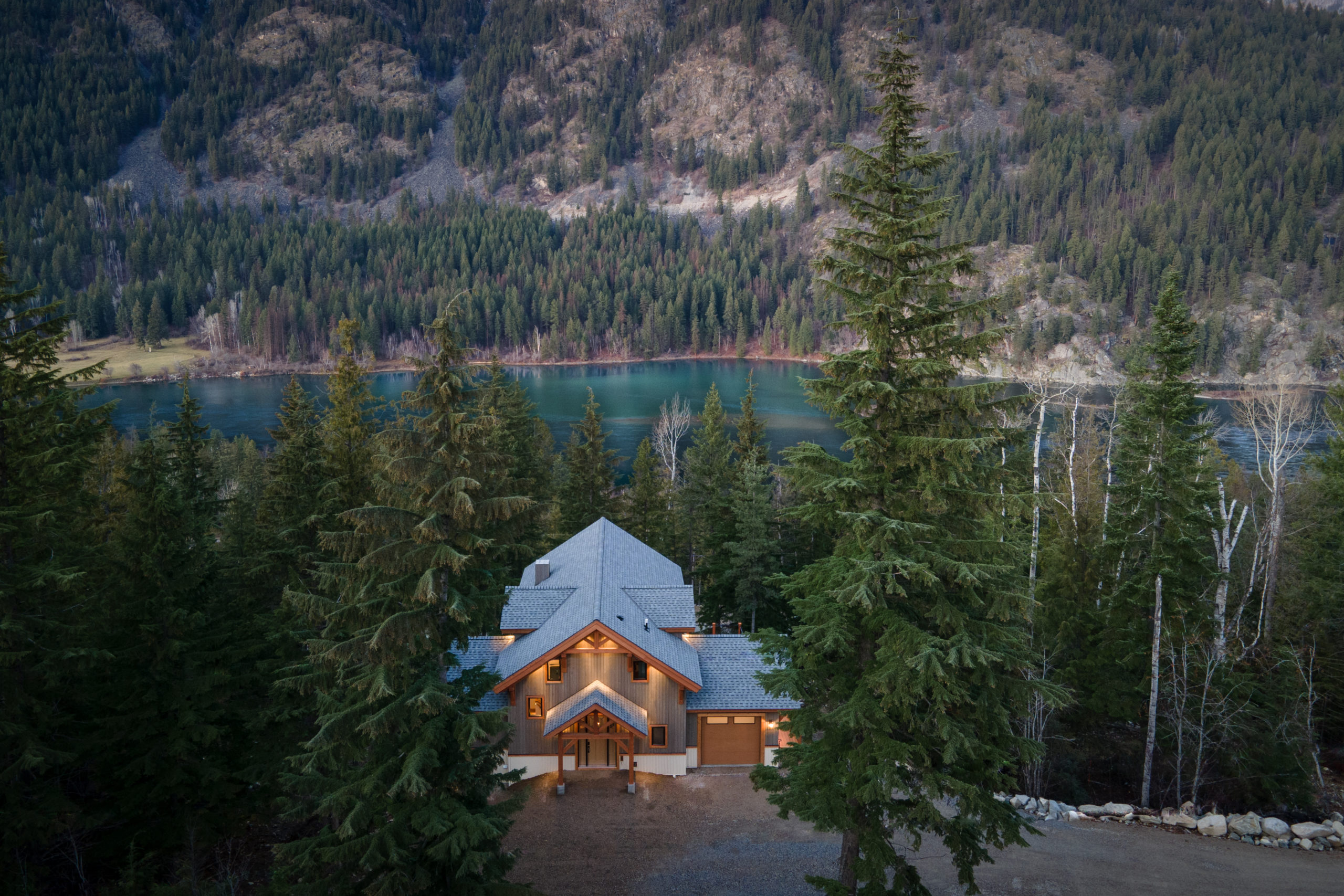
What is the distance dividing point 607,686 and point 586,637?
5.11ft

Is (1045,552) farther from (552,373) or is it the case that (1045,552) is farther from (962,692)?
(552,373)

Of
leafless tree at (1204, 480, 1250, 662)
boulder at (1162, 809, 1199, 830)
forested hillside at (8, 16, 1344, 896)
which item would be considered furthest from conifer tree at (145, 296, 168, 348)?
boulder at (1162, 809, 1199, 830)

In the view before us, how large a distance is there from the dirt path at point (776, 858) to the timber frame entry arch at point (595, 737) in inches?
31.6

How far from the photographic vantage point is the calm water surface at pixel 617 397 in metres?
69.6

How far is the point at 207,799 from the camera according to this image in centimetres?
1664

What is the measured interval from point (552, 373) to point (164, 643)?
107 m

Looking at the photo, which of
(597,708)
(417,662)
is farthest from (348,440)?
(417,662)

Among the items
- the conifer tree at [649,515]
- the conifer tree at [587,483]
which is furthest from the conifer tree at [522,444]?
the conifer tree at [649,515]

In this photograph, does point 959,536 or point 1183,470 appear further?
point 1183,470

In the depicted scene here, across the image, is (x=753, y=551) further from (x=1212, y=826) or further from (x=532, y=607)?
(x=1212, y=826)

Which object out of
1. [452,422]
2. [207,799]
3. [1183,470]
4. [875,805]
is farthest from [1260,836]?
[207,799]

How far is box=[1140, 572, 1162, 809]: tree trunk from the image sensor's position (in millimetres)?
17422

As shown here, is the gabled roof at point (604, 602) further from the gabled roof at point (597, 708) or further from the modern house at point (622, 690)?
the gabled roof at point (597, 708)

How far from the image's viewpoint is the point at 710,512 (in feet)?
100
